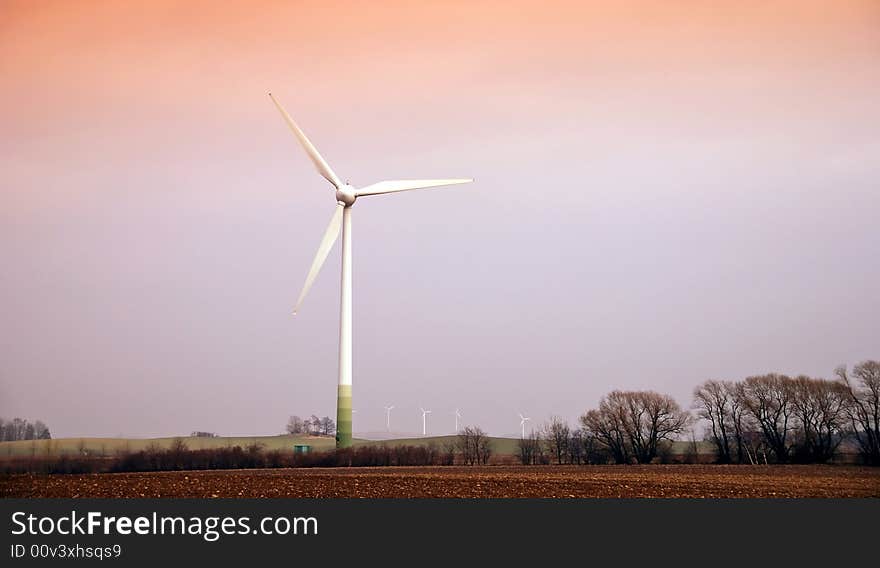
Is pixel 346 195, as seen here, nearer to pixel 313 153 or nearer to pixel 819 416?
pixel 313 153

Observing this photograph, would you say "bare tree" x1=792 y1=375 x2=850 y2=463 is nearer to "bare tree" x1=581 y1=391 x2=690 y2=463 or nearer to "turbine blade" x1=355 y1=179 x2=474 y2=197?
"bare tree" x1=581 y1=391 x2=690 y2=463

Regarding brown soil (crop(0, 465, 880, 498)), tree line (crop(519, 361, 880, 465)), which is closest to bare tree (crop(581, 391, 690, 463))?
tree line (crop(519, 361, 880, 465))

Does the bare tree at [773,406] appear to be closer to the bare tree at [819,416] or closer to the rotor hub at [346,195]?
the bare tree at [819,416]

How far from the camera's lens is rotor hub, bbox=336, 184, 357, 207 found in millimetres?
60656

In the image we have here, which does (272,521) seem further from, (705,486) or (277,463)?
(277,463)

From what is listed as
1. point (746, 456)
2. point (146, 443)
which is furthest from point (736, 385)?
point (146, 443)

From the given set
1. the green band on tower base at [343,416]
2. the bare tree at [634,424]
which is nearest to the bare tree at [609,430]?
the bare tree at [634,424]

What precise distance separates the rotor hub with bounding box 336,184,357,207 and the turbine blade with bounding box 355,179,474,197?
364 mm

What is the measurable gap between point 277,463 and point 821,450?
39.9 meters

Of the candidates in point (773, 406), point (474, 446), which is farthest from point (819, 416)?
point (474, 446)

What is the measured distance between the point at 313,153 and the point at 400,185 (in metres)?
6.26

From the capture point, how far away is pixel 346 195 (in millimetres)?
60562

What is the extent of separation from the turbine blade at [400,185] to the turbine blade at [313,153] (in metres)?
1.83

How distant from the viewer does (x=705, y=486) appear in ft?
126
